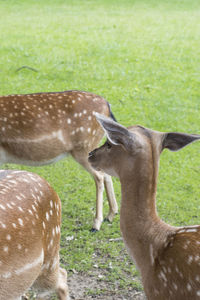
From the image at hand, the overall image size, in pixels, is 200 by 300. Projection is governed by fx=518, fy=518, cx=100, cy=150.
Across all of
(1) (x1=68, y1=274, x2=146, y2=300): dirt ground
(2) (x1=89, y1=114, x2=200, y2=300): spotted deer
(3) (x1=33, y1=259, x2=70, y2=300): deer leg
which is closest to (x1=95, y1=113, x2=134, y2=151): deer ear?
(2) (x1=89, y1=114, x2=200, y2=300): spotted deer

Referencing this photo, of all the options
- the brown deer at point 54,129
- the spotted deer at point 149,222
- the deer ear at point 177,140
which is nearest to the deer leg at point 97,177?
the brown deer at point 54,129

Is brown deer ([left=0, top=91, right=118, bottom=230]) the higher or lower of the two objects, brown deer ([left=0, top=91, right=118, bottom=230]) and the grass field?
the higher

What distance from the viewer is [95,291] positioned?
424cm

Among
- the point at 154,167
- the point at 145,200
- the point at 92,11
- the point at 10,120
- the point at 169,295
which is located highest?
the point at 154,167

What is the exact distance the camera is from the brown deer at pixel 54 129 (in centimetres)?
539

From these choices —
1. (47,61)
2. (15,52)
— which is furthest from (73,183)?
(15,52)

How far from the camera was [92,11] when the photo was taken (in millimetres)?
17828

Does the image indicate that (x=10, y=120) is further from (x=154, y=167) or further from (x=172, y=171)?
(x=154, y=167)

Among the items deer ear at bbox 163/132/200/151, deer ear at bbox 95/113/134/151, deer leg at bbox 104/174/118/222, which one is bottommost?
deer leg at bbox 104/174/118/222

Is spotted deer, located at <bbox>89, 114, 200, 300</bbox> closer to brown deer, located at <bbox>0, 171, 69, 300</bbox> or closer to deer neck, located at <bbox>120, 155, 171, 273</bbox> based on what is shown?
deer neck, located at <bbox>120, 155, 171, 273</bbox>

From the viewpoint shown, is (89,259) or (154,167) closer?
(154,167)

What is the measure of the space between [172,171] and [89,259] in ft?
7.48

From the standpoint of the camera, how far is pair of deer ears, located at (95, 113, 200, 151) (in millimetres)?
2943

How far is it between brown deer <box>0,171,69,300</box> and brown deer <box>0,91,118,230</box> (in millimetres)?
1935
